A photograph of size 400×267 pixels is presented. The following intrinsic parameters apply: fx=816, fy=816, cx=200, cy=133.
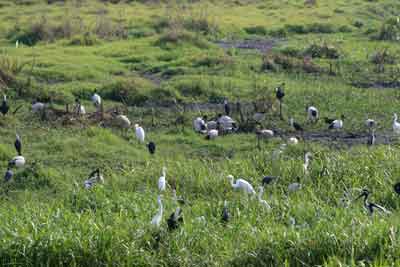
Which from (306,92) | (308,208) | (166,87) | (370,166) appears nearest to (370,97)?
(306,92)

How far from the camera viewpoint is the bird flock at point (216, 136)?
938 centimetres

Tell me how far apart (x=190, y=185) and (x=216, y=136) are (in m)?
3.39

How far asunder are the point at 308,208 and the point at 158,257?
80.0 inches

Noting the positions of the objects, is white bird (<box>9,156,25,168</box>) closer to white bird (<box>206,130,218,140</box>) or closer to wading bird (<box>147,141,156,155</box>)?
wading bird (<box>147,141,156,155</box>)

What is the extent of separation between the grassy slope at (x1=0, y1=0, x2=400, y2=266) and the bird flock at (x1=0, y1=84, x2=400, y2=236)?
14cm

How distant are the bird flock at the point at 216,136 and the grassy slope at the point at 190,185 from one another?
0.14 m

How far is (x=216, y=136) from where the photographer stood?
1440cm

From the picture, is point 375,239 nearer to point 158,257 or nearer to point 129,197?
point 158,257

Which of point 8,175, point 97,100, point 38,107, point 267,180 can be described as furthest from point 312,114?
point 8,175

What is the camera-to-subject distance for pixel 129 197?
10.3m

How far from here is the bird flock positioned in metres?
9.38

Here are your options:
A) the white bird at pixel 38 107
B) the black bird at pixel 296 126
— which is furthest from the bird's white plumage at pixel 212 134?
the white bird at pixel 38 107

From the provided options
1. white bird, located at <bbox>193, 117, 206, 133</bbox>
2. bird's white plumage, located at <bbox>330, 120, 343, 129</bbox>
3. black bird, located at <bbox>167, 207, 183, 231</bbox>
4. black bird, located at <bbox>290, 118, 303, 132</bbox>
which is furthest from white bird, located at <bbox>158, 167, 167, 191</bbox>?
bird's white plumage, located at <bbox>330, 120, 343, 129</bbox>

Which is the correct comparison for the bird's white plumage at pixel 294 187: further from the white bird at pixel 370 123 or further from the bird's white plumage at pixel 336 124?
the white bird at pixel 370 123
